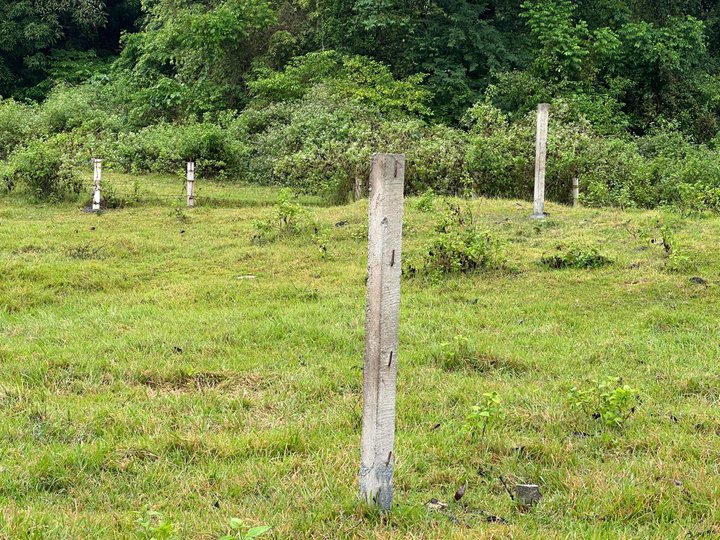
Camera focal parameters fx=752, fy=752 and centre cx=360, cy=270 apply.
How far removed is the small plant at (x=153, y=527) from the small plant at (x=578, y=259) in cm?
626

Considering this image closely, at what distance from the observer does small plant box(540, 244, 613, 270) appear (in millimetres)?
8422

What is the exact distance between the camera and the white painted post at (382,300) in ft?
9.71

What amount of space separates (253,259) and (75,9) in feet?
82.0

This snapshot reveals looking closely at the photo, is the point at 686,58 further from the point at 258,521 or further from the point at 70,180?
the point at 258,521

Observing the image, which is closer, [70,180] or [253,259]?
[253,259]

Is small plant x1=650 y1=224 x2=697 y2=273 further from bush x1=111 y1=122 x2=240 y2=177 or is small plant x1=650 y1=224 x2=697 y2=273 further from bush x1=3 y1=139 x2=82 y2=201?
bush x1=111 y1=122 x2=240 y2=177

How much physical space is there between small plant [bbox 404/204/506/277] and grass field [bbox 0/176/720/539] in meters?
0.19

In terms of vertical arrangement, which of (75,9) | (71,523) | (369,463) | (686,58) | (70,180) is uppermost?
(75,9)

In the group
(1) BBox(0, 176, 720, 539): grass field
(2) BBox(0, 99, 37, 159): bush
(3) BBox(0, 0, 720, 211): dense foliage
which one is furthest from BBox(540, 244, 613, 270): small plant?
(2) BBox(0, 99, 37, 159): bush

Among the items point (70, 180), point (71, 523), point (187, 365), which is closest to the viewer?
point (71, 523)

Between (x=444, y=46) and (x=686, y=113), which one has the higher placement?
(x=444, y=46)

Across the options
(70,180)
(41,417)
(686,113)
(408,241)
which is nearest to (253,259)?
(408,241)

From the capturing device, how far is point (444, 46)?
976 inches

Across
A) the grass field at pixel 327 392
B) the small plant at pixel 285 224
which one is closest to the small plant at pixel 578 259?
the grass field at pixel 327 392
